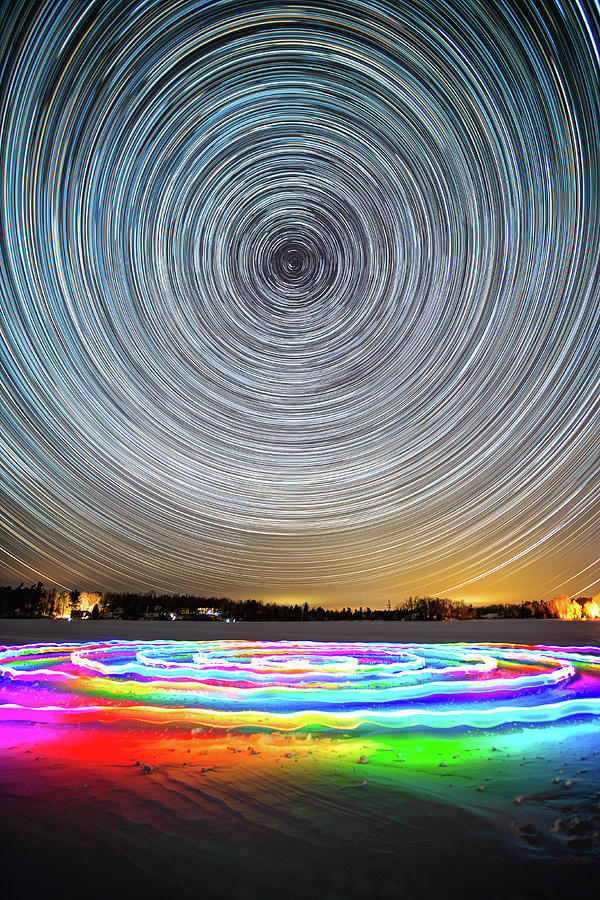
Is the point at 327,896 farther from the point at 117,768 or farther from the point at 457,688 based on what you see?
the point at 457,688

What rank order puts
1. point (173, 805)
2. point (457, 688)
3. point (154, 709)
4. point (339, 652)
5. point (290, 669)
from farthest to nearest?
point (339, 652) → point (290, 669) → point (457, 688) → point (154, 709) → point (173, 805)

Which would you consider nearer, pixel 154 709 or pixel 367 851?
pixel 367 851

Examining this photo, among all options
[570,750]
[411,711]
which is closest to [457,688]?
[411,711]

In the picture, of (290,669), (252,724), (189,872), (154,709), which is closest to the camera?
(189,872)

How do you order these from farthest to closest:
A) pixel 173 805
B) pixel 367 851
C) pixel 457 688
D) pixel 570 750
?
pixel 457 688
pixel 570 750
pixel 173 805
pixel 367 851

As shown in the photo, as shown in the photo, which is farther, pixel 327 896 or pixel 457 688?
pixel 457 688

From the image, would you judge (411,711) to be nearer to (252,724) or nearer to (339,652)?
(252,724)

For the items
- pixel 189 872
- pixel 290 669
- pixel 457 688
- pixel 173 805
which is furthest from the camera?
pixel 290 669

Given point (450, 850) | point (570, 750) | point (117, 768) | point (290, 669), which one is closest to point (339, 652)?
point (290, 669)
